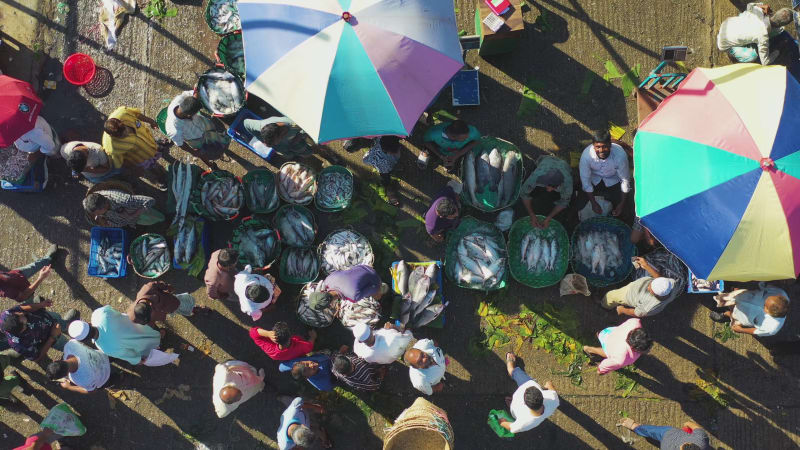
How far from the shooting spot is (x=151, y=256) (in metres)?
7.04

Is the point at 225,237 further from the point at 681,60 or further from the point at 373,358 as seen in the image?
the point at 681,60

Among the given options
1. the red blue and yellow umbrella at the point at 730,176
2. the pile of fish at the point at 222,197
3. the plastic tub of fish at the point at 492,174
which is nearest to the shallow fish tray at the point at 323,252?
the pile of fish at the point at 222,197

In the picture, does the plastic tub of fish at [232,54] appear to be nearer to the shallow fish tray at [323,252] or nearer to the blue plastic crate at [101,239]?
the shallow fish tray at [323,252]

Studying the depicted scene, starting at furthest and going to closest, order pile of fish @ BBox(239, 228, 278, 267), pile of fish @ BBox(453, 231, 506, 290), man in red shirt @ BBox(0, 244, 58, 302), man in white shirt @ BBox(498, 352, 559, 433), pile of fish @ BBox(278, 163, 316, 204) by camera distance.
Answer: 1. pile of fish @ BBox(278, 163, 316, 204)
2. pile of fish @ BBox(239, 228, 278, 267)
3. pile of fish @ BBox(453, 231, 506, 290)
4. man in red shirt @ BBox(0, 244, 58, 302)
5. man in white shirt @ BBox(498, 352, 559, 433)

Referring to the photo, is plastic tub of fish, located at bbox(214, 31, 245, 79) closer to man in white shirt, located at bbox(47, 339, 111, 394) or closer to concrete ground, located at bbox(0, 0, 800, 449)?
concrete ground, located at bbox(0, 0, 800, 449)

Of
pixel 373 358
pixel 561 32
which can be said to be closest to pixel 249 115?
pixel 373 358

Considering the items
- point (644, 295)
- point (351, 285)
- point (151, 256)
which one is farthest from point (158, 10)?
point (644, 295)

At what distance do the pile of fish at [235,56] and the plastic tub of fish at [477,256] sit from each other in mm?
3800

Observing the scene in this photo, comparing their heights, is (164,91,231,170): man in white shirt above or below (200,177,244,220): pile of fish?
above

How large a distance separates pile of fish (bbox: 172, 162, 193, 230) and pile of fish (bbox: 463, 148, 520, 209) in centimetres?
369

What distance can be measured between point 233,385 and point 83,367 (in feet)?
6.07

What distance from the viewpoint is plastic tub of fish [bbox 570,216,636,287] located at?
6812mm

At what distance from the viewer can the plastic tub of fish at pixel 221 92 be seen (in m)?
7.12

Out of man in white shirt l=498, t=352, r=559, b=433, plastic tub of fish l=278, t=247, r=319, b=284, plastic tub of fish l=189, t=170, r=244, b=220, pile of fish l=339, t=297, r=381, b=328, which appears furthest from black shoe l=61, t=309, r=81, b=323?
man in white shirt l=498, t=352, r=559, b=433
